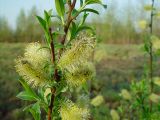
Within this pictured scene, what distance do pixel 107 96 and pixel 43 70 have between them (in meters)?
10.0

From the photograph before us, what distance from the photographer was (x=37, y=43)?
50.9 inches

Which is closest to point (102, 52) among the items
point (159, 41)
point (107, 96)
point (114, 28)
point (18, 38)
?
point (159, 41)

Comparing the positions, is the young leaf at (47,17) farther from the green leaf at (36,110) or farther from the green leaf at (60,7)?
the green leaf at (36,110)

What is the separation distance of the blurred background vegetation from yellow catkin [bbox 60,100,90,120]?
11.1 inches

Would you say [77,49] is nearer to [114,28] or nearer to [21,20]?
[21,20]

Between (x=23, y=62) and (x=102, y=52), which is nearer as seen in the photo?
(x=23, y=62)

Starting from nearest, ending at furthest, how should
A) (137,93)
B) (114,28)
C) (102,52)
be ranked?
(137,93) → (102,52) → (114,28)

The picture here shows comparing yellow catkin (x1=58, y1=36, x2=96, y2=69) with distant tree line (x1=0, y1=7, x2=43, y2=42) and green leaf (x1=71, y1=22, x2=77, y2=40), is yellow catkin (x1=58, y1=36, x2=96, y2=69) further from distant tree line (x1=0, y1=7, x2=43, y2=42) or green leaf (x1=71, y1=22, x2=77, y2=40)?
distant tree line (x1=0, y1=7, x2=43, y2=42)

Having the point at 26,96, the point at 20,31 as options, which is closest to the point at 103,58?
the point at 20,31

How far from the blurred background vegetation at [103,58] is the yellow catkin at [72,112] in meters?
0.28

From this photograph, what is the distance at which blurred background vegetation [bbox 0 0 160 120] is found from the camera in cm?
852

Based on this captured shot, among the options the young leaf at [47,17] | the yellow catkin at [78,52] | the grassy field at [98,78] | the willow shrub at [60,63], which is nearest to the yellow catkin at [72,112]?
the willow shrub at [60,63]

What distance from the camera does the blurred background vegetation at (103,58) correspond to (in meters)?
8.52

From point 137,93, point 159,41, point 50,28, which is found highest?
point 50,28
